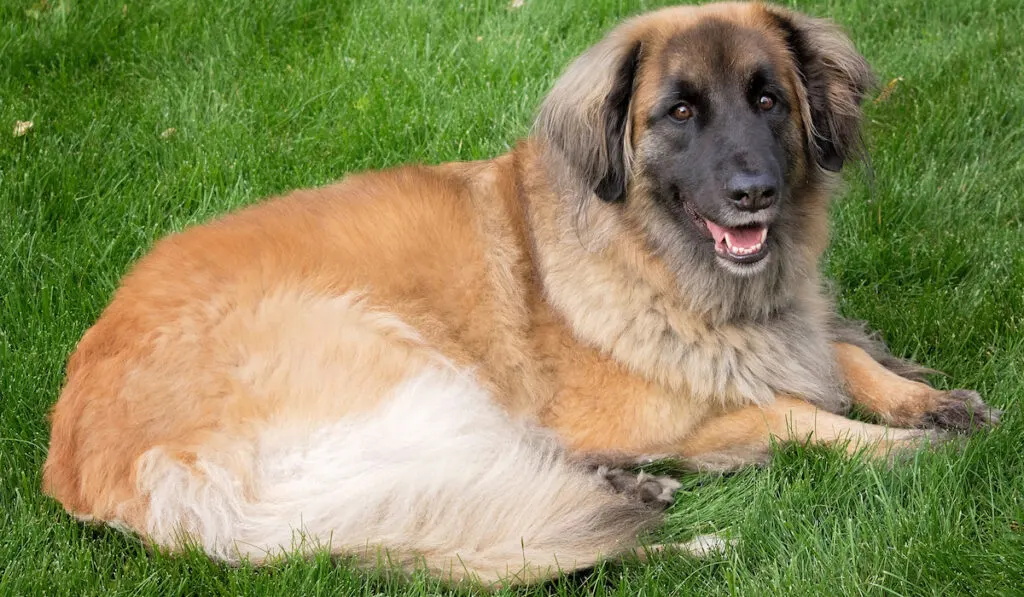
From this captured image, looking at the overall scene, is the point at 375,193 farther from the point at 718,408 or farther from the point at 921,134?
the point at 921,134

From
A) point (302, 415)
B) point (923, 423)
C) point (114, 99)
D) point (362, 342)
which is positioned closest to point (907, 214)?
point (923, 423)

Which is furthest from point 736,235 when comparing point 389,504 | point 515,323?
point 389,504

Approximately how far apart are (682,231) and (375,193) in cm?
110

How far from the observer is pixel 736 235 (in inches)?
131

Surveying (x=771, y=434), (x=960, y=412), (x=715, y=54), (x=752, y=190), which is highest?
(x=715, y=54)

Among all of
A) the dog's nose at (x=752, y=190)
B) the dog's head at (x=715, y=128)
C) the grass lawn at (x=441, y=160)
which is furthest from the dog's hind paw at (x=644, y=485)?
the dog's nose at (x=752, y=190)

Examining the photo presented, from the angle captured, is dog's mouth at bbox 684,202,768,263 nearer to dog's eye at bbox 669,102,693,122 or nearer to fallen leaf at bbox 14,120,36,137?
dog's eye at bbox 669,102,693,122

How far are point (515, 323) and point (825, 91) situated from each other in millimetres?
1311

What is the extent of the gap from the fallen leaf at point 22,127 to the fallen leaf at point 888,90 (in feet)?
13.9

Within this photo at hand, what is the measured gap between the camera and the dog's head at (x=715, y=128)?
10.7 feet

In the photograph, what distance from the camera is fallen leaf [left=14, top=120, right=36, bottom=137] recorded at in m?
4.94

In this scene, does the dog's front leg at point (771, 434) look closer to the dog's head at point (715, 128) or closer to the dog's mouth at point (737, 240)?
the dog's head at point (715, 128)

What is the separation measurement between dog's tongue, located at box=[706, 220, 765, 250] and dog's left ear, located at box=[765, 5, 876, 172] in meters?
0.39

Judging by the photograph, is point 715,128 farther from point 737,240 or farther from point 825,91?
point 825,91
